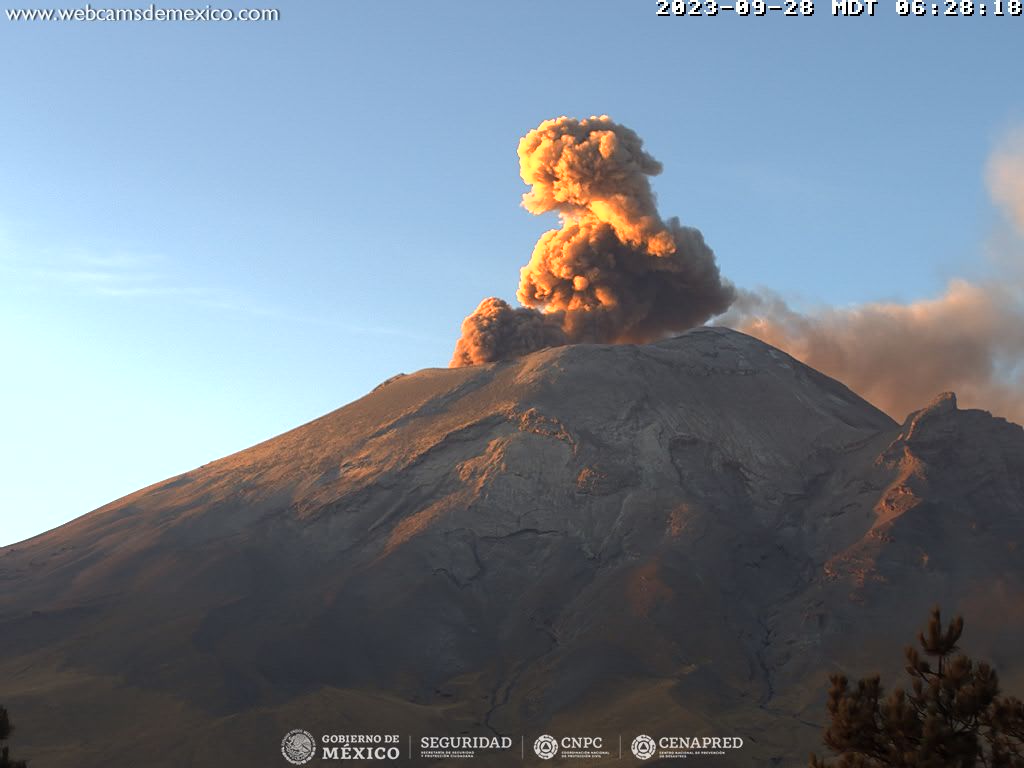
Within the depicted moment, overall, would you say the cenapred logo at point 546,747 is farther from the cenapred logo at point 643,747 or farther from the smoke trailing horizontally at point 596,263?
the smoke trailing horizontally at point 596,263

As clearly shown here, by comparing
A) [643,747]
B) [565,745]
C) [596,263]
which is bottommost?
[643,747]

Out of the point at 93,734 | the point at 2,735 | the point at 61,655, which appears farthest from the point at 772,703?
the point at 2,735

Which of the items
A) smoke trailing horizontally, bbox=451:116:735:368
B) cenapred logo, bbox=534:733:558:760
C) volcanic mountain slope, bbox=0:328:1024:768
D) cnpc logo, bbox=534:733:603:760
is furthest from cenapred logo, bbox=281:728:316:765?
smoke trailing horizontally, bbox=451:116:735:368

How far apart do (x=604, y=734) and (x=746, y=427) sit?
50.4 metres

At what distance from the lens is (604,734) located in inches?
3410

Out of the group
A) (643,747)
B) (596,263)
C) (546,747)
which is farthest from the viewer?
(596,263)

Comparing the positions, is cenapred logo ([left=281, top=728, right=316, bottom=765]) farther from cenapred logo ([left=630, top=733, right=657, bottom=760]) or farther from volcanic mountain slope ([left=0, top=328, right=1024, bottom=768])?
Answer: cenapred logo ([left=630, top=733, right=657, bottom=760])

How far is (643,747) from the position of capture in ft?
274

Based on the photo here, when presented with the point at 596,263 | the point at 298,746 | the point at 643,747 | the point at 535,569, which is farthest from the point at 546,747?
the point at 596,263

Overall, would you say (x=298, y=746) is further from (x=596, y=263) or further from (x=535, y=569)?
(x=596, y=263)

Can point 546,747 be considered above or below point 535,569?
below

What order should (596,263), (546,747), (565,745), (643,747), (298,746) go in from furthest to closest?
(596,263)
(546,747)
(565,745)
(298,746)
(643,747)

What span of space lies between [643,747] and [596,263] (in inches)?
2598

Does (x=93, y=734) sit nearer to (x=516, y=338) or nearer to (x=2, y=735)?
(x=2, y=735)
